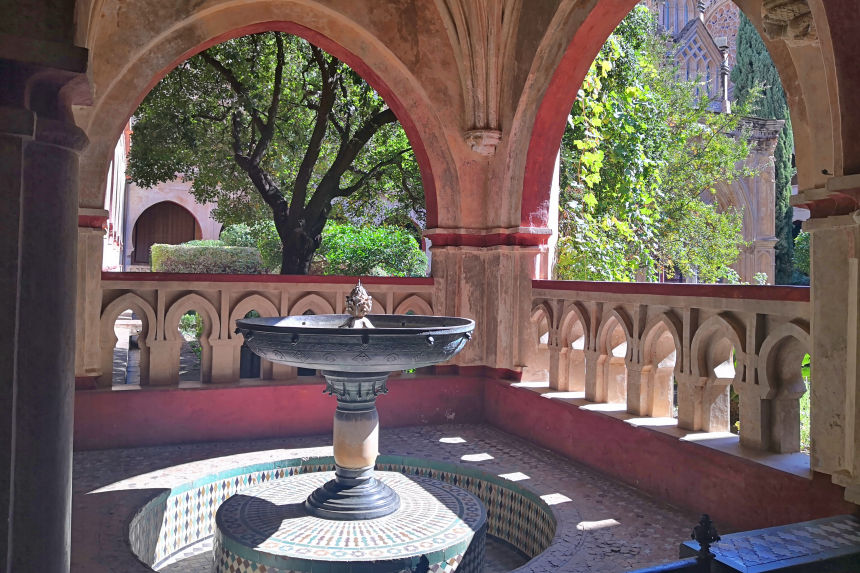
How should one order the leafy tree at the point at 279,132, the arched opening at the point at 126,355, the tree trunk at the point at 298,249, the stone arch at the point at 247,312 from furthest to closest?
the leafy tree at the point at 279,132 → the tree trunk at the point at 298,249 → the arched opening at the point at 126,355 → the stone arch at the point at 247,312

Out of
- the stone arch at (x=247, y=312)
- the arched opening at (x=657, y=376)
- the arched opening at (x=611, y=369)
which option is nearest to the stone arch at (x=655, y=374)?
the arched opening at (x=657, y=376)

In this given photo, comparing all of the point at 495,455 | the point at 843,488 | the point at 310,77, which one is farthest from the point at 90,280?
the point at 310,77

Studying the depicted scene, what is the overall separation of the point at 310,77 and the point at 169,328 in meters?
7.28

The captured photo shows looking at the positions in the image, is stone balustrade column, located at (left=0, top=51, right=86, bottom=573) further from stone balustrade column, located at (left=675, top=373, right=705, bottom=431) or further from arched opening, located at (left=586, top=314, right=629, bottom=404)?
arched opening, located at (left=586, top=314, right=629, bottom=404)

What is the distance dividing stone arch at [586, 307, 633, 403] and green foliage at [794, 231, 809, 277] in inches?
842

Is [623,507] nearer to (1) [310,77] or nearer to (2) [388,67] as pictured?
(2) [388,67]

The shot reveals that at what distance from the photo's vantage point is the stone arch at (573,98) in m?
3.18

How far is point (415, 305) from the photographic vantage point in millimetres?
6402

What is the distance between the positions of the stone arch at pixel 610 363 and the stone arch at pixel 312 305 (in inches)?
89.1

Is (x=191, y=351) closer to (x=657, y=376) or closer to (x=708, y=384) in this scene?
(x=657, y=376)

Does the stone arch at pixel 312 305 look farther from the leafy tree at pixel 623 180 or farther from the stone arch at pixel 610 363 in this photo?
the leafy tree at pixel 623 180

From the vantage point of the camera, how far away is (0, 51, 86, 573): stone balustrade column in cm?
169

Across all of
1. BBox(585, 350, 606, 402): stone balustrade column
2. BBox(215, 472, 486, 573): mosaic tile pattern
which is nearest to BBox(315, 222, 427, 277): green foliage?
BBox(585, 350, 606, 402): stone balustrade column

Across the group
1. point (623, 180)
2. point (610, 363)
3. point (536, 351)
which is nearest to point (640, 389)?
point (610, 363)
